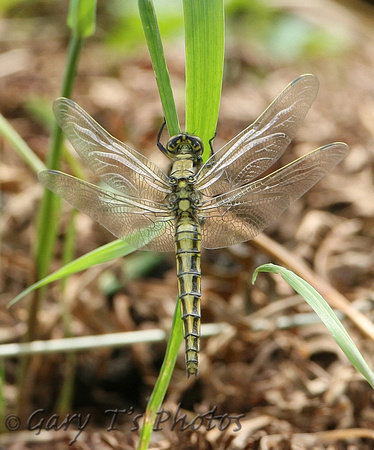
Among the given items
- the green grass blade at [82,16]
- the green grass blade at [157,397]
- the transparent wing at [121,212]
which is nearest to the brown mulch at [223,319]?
the green grass blade at [157,397]

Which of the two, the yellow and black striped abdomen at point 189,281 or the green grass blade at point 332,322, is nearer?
the green grass blade at point 332,322

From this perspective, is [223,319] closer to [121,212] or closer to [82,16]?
[121,212]

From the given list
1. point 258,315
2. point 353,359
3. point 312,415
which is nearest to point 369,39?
point 258,315

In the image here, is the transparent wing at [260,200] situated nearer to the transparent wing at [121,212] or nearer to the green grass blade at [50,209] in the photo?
the transparent wing at [121,212]

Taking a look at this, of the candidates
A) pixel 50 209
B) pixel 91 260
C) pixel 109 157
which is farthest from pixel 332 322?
pixel 50 209

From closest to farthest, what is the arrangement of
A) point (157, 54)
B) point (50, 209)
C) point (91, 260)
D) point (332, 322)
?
point (332, 322), point (157, 54), point (91, 260), point (50, 209)

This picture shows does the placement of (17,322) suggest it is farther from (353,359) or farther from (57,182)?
(353,359)
